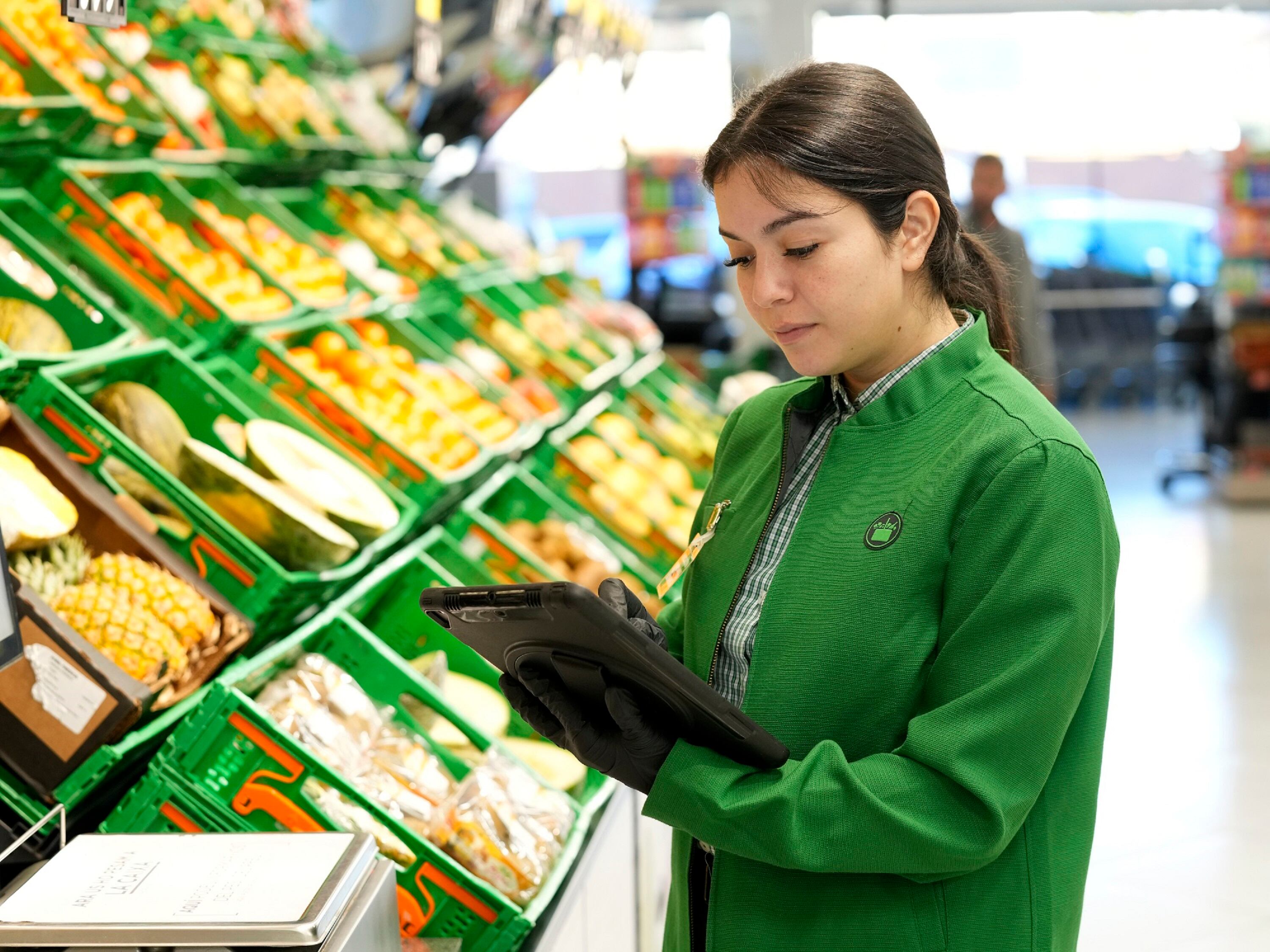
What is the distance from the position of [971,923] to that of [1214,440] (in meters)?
8.96

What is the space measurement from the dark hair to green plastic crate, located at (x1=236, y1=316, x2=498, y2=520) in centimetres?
152

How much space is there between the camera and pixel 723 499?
1731mm

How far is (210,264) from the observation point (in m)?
3.21

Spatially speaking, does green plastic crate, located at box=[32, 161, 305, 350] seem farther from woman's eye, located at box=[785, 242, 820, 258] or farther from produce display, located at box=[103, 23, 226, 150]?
woman's eye, located at box=[785, 242, 820, 258]

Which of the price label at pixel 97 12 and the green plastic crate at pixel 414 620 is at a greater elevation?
the price label at pixel 97 12

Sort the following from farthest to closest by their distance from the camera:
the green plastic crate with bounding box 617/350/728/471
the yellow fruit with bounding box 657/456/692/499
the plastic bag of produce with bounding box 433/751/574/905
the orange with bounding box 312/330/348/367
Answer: the green plastic crate with bounding box 617/350/728/471 < the yellow fruit with bounding box 657/456/692/499 < the orange with bounding box 312/330/348/367 < the plastic bag of produce with bounding box 433/751/574/905

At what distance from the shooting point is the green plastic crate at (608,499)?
3.91 meters

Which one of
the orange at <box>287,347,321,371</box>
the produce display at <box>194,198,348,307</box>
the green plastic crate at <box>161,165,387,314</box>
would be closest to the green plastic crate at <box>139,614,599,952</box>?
the orange at <box>287,347,321,371</box>

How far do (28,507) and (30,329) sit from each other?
19.8 inches

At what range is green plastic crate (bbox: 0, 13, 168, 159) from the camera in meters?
2.75

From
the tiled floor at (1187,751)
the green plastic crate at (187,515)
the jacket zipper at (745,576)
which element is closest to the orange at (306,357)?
the green plastic crate at (187,515)

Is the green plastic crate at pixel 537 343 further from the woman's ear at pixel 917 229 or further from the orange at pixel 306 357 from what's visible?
the woman's ear at pixel 917 229

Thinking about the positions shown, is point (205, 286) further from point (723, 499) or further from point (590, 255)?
point (590, 255)

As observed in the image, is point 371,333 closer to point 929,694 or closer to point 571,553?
point 571,553
